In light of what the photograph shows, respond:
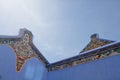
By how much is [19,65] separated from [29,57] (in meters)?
0.89

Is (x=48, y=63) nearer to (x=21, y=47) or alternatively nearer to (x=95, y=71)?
(x=21, y=47)

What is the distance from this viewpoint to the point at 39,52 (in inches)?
408

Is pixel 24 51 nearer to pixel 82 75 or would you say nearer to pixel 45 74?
pixel 45 74

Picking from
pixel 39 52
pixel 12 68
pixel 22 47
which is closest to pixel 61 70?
pixel 39 52

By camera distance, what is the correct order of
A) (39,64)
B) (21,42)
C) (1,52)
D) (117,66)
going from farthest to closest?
(39,64) → (21,42) → (1,52) → (117,66)

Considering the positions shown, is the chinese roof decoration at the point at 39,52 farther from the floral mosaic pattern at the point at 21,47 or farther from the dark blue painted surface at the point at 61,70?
the dark blue painted surface at the point at 61,70

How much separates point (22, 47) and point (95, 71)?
378 cm

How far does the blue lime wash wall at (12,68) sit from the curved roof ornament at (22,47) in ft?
0.72

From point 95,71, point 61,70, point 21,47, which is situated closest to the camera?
A: point 95,71

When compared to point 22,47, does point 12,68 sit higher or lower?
lower

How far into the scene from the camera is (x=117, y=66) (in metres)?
7.46

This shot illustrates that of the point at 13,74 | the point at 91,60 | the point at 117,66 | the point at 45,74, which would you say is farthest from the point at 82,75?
the point at 13,74

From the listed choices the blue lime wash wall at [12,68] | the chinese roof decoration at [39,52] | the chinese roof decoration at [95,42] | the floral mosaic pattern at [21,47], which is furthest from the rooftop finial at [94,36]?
the blue lime wash wall at [12,68]

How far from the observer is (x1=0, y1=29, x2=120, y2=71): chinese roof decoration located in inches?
316
